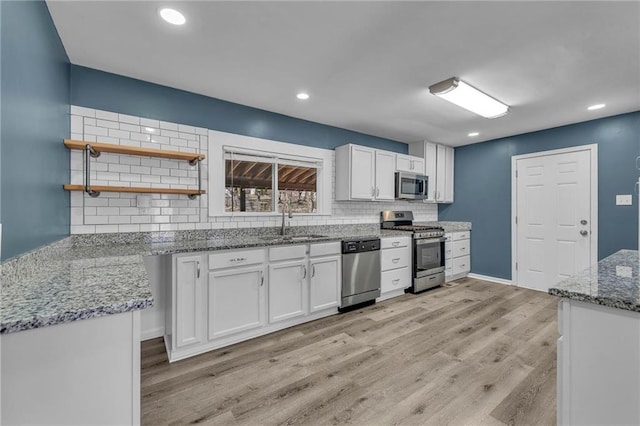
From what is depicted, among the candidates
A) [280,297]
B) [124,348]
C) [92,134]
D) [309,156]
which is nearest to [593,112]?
[309,156]

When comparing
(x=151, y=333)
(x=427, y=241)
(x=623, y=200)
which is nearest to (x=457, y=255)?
(x=427, y=241)

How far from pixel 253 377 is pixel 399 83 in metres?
2.82

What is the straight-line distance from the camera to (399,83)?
2.77 metres

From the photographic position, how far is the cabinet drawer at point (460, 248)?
16.0ft

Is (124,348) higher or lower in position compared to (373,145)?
lower

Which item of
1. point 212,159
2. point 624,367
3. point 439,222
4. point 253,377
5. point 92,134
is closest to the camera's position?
point 624,367

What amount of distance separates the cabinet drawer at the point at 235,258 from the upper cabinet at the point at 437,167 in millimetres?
3466

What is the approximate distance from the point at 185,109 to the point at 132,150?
73cm

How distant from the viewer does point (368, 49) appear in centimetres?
221

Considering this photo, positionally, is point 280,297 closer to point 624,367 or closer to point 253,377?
point 253,377

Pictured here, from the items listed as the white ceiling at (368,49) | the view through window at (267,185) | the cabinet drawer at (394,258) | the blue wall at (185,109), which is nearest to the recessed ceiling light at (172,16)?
the white ceiling at (368,49)

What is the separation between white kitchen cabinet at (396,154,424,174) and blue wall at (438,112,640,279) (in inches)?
40.7

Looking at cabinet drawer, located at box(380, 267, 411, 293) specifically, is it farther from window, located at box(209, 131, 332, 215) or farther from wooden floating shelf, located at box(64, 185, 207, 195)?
wooden floating shelf, located at box(64, 185, 207, 195)

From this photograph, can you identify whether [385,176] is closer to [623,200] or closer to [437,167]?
[437,167]
